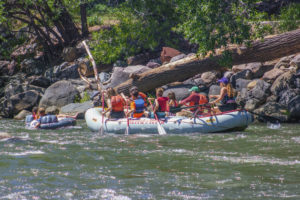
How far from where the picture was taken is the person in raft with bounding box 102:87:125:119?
43.9 feet

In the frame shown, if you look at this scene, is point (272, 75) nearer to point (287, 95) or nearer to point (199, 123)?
point (287, 95)

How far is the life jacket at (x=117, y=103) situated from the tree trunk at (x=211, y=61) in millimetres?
3995

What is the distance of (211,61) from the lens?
57.7 feet

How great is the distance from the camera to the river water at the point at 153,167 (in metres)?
6.39

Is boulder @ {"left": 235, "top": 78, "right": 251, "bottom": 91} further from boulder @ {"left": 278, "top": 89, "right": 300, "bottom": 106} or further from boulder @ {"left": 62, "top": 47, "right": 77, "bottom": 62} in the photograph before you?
boulder @ {"left": 62, "top": 47, "right": 77, "bottom": 62}

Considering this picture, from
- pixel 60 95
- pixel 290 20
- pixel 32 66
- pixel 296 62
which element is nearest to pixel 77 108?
pixel 60 95

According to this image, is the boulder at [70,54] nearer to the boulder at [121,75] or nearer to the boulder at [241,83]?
the boulder at [121,75]

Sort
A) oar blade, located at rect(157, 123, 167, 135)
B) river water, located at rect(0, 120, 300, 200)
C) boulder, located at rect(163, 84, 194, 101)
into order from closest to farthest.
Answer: river water, located at rect(0, 120, 300, 200), oar blade, located at rect(157, 123, 167, 135), boulder, located at rect(163, 84, 194, 101)

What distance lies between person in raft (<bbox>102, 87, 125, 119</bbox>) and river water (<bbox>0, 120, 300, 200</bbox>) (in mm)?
1420

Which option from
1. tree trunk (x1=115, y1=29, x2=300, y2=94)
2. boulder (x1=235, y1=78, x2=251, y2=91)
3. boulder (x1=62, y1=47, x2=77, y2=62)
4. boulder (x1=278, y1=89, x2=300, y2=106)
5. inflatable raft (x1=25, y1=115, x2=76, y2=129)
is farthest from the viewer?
boulder (x1=62, y1=47, x2=77, y2=62)

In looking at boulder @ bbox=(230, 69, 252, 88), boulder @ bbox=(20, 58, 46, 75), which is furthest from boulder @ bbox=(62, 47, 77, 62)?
boulder @ bbox=(230, 69, 252, 88)

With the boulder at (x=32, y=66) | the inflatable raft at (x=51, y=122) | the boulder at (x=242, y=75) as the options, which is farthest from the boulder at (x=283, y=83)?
the boulder at (x=32, y=66)

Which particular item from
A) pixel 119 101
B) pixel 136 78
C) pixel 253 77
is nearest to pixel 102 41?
pixel 136 78

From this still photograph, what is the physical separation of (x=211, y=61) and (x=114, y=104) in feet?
18.3
